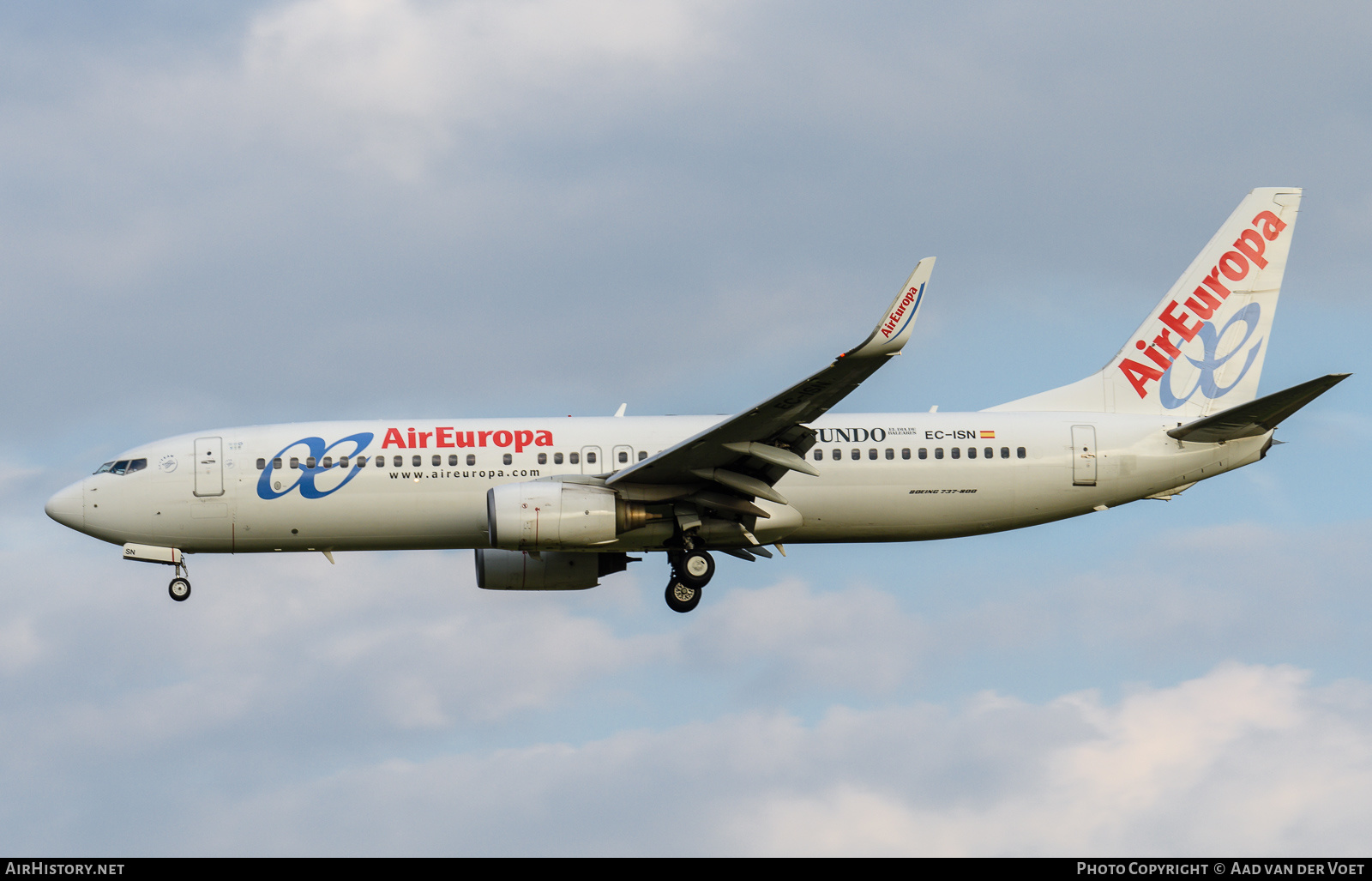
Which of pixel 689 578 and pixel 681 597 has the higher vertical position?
pixel 689 578

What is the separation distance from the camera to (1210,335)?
3447 cm

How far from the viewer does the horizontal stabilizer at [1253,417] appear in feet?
95.2

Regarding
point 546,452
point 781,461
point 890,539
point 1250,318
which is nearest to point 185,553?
point 546,452

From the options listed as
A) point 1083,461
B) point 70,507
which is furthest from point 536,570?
point 1083,461

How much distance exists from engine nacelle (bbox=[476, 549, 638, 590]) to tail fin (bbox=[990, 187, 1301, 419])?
9823mm

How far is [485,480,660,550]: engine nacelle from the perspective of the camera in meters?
29.2

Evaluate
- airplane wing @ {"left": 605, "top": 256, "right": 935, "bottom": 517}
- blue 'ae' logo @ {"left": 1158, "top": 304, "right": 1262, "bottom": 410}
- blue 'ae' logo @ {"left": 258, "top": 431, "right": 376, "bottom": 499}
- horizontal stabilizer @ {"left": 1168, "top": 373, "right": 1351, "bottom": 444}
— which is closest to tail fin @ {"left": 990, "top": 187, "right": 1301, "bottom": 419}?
blue 'ae' logo @ {"left": 1158, "top": 304, "right": 1262, "bottom": 410}

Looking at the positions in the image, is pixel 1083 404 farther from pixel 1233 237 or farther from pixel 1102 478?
pixel 1233 237

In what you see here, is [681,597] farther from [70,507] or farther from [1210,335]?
[1210,335]

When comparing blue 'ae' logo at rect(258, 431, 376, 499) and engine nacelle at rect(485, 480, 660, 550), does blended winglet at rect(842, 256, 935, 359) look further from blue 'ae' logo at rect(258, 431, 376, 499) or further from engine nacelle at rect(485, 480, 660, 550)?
blue 'ae' logo at rect(258, 431, 376, 499)

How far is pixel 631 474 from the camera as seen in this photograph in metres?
29.9

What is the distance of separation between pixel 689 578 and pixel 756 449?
3716 millimetres

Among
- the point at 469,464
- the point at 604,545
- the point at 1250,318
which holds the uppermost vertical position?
the point at 1250,318

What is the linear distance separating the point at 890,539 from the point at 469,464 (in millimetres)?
9035
